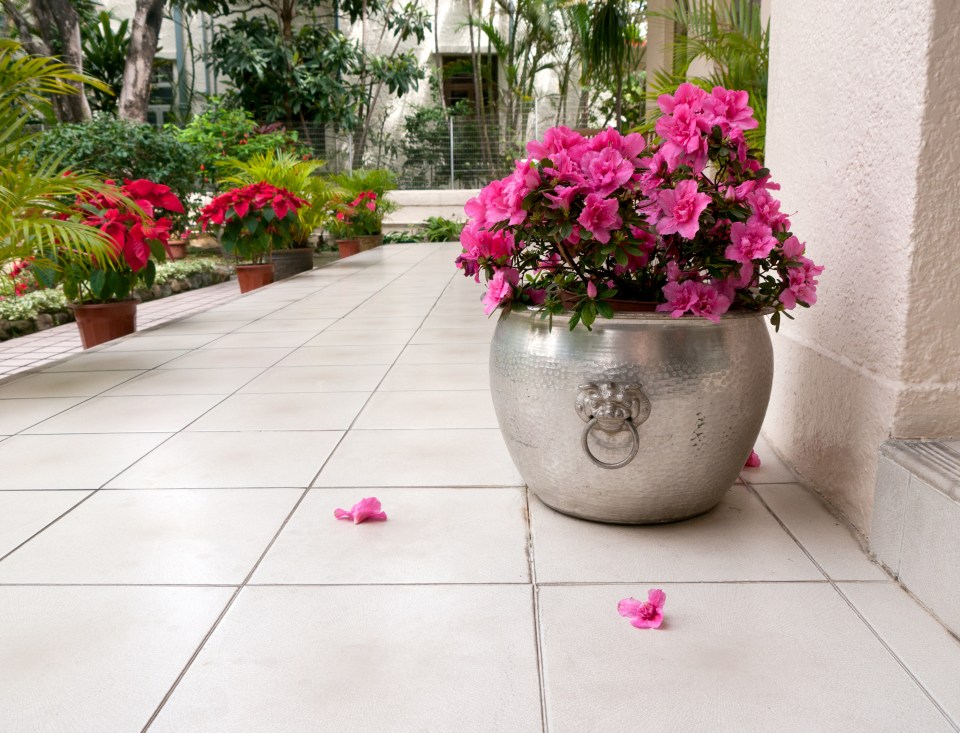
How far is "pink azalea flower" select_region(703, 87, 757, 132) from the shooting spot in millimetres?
1522

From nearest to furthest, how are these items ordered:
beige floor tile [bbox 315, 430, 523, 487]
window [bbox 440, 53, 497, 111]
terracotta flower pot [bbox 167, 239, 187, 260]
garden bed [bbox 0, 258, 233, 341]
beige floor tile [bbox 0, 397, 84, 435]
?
1. beige floor tile [bbox 315, 430, 523, 487]
2. beige floor tile [bbox 0, 397, 84, 435]
3. garden bed [bbox 0, 258, 233, 341]
4. terracotta flower pot [bbox 167, 239, 187, 260]
5. window [bbox 440, 53, 497, 111]

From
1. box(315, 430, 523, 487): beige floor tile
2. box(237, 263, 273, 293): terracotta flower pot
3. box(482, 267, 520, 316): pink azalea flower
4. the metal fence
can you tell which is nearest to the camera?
box(482, 267, 520, 316): pink azalea flower

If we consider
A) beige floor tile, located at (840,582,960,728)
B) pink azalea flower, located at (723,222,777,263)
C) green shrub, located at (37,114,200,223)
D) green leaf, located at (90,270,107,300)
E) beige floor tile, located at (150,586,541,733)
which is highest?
green shrub, located at (37,114,200,223)

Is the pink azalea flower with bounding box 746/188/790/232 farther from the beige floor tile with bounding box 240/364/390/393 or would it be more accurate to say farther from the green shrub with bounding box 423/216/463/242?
the green shrub with bounding box 423/216/463/242

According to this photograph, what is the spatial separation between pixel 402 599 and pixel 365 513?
1.17 feet

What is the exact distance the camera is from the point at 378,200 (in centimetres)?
1117

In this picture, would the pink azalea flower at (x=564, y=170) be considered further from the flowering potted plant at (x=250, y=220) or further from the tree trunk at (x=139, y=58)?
the tree trunk at (x=139, y=58)

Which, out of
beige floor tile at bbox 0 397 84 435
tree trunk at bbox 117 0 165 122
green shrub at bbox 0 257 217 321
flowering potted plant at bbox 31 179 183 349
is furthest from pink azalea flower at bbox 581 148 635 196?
tree trunk at bbox 117 0 165 122

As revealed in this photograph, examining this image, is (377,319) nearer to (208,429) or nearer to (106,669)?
(208,429)

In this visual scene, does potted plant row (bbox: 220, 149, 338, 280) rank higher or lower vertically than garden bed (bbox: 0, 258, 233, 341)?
higher

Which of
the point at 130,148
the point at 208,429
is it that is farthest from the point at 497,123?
the point at 208,429

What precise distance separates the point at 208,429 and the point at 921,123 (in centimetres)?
211

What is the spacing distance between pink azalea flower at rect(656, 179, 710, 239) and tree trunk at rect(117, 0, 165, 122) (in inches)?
393

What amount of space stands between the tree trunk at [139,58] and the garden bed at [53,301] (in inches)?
114
